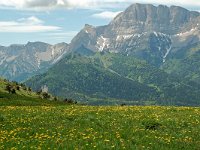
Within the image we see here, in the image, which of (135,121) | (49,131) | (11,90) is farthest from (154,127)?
(11,90)

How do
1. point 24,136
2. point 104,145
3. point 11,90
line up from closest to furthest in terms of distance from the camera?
point 104,145 → point 24,136 → point 11,90

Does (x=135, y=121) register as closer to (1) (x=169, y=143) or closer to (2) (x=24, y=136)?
(1) (x=169, y=143)

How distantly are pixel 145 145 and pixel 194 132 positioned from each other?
230 inches

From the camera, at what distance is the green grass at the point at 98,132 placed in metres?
21.7

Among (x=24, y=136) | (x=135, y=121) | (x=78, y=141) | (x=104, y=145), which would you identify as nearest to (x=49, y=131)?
(x=24, y=136)

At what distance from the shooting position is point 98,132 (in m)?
25.7

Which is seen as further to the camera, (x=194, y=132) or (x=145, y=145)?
(x=194, y=132)

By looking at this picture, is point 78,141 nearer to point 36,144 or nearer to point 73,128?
point 36,144

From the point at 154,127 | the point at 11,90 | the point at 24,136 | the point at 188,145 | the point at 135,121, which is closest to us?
the point at 188,145

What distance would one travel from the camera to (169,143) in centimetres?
2288

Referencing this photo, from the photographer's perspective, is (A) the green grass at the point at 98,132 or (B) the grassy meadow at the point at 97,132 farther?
(A) the green grass at the point at 98,132

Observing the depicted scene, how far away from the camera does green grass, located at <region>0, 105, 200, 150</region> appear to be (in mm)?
21656

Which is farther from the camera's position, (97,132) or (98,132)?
(98,132)

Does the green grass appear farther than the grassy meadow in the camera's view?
Yes
